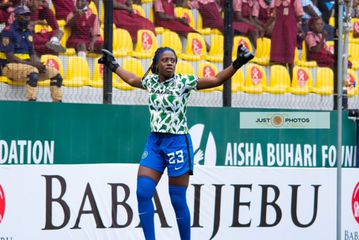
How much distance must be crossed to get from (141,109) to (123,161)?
61cm

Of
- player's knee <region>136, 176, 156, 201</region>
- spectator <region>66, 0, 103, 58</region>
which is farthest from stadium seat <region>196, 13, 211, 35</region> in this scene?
player's knee <region>136, 176, 156, 201</region>

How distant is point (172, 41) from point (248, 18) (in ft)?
3.52

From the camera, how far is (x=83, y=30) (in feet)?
35.0

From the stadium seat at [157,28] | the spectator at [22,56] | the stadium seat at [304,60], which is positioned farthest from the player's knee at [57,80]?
the stadium seat at [304,60]

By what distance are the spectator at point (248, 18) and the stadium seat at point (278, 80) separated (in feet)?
1.28

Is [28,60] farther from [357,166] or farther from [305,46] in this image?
[357,166]

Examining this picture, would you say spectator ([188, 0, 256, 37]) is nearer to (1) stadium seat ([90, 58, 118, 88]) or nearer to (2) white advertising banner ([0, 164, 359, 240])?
(1) stadium seat ([90, 58, 118, 88])

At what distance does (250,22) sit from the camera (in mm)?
11805

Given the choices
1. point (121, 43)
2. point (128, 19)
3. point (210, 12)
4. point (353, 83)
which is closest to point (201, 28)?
point (210, 12)

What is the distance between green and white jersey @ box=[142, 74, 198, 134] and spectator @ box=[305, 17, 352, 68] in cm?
369

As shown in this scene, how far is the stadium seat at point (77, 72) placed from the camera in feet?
34.7

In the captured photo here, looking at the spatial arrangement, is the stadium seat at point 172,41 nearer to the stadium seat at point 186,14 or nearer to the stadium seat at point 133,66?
Result: the stadium seat at point 186,14

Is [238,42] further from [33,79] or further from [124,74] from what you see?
[124,74]

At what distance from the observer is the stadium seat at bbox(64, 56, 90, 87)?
1056cm
